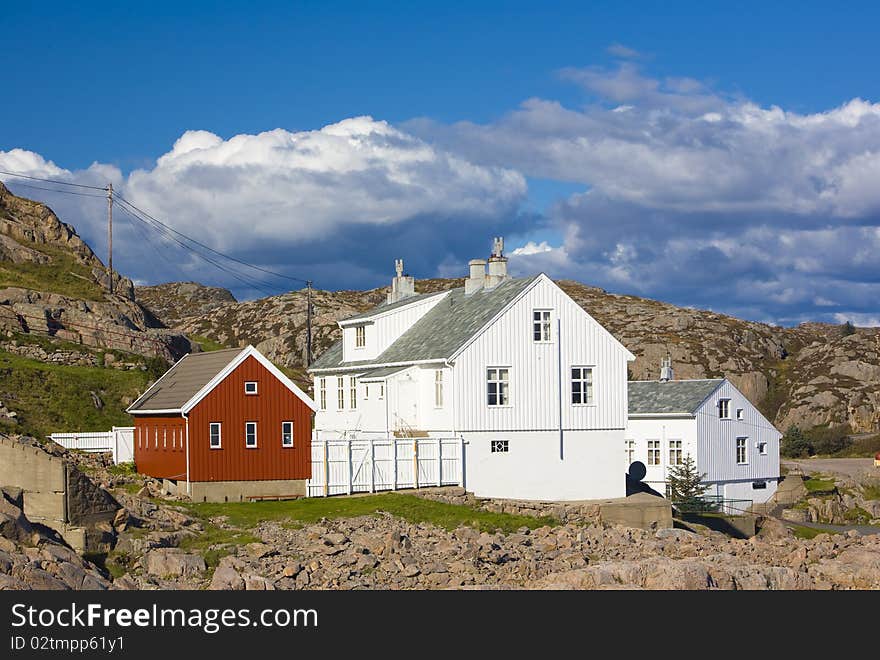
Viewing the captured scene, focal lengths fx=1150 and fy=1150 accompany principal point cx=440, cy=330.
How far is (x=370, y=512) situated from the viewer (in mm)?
35969

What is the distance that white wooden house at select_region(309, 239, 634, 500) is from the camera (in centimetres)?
4181

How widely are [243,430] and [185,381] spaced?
366cm

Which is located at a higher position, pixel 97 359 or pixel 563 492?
pixel 97 359

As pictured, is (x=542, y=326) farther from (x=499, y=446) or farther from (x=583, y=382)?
(x=499, y=446)

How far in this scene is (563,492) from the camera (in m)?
42.7

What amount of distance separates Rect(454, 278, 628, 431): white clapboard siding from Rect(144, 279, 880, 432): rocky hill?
138 ft

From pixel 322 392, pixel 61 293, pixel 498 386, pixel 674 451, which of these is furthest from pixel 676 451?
pixel 61 293

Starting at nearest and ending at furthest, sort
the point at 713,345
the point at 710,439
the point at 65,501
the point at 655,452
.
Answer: the point at 65,501
the point at 710,439
the point at 655,452
the point at 713,345

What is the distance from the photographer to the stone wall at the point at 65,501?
30.0 meters
